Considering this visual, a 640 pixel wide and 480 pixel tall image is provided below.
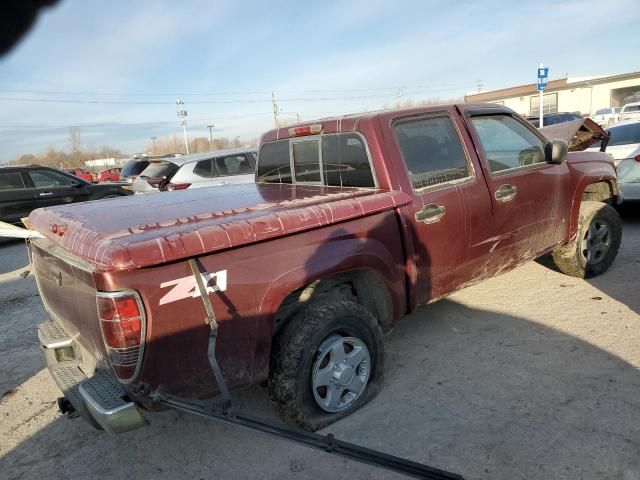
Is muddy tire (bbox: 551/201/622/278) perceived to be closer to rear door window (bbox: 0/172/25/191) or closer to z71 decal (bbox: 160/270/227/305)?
z71 decal (bbox: 160/270/227/305)

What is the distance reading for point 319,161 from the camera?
381cm

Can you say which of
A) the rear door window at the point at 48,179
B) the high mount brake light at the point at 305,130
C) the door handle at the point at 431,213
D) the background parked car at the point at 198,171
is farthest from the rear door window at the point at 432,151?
the rear door window at the point at 48,179

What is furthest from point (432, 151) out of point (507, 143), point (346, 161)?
point (507, 143)

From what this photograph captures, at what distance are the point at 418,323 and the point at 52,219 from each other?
303 cm

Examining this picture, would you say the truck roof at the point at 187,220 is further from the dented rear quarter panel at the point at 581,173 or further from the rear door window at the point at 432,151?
the dented rear quarter panel at the point at 581,173

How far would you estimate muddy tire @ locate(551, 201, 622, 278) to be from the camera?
4773 millimetres

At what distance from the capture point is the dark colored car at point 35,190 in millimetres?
10430

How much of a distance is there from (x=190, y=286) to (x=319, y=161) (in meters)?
1.91

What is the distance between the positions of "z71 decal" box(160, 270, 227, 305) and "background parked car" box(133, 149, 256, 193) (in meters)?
7.32

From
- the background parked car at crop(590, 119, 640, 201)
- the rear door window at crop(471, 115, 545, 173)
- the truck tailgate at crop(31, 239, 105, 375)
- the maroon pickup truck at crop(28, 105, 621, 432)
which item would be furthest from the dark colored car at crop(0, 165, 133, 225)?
the background parked car at crop(590, 119, 640, 201)

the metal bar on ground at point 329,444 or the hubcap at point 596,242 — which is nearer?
the metal bar on ground at point 329,444

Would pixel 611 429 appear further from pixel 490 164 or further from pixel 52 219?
pixel 52 219

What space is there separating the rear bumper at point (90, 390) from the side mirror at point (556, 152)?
12.4ft

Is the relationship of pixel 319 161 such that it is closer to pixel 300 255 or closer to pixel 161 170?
pixel 300 255
